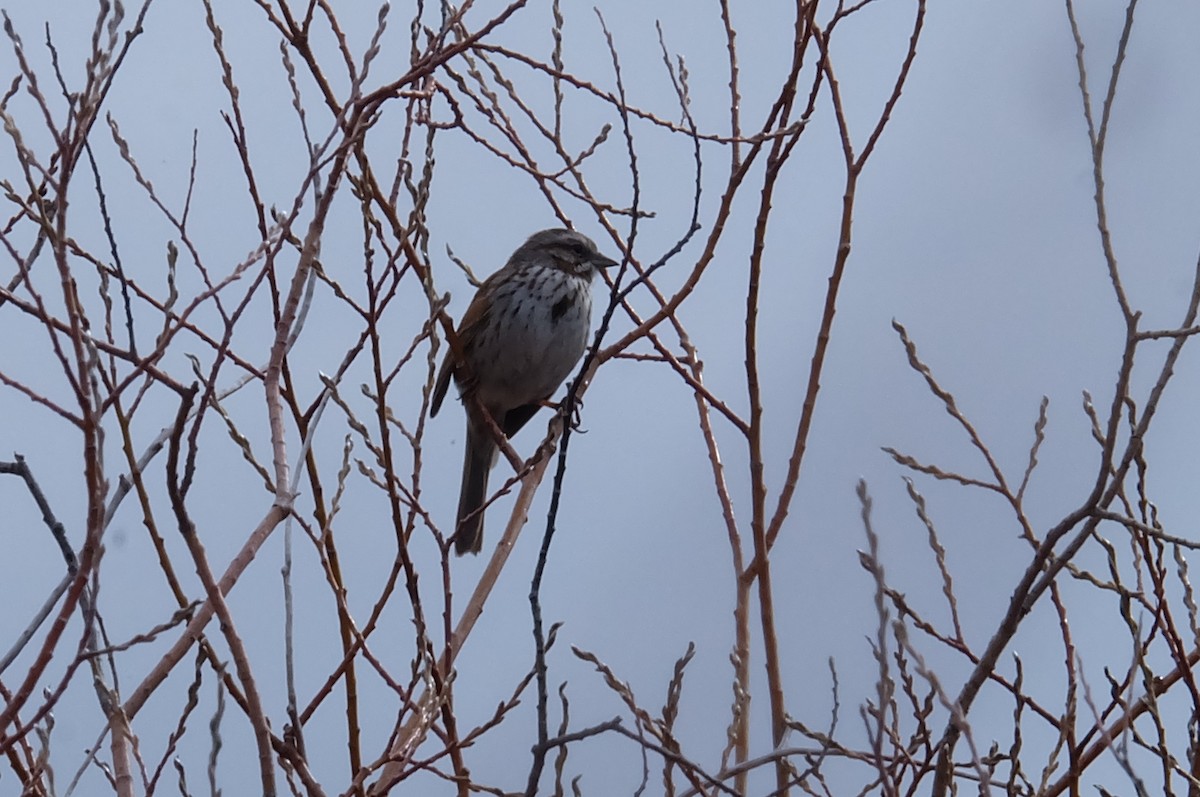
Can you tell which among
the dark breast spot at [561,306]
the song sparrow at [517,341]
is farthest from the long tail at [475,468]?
the dark breast spot at [561,306]

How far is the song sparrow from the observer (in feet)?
21.6

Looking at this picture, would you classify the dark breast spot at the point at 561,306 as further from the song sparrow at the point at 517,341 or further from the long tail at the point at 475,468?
the long tail at the point at 475,468

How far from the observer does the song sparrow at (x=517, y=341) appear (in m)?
6.59

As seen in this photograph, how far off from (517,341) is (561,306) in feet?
0.91

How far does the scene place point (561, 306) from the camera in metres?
6.63

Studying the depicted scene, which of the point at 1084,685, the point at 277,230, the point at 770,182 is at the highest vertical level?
the point at 770,182

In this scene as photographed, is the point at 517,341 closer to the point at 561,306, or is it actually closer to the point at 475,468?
the point at 561,306

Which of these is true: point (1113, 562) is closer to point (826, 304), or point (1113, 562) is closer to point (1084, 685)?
point (1084, 685)

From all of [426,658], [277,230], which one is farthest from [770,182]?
[426,658]

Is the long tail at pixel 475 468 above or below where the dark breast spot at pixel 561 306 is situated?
A: below

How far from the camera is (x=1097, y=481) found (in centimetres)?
270

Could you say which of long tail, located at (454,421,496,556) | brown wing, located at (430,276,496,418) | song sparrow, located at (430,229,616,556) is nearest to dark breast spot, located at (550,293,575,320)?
song sparrow, located at (430,229,616,556)

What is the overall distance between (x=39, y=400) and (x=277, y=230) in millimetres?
640

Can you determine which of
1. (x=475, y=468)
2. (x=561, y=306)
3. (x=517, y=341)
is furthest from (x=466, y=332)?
(x=475, y=468)
